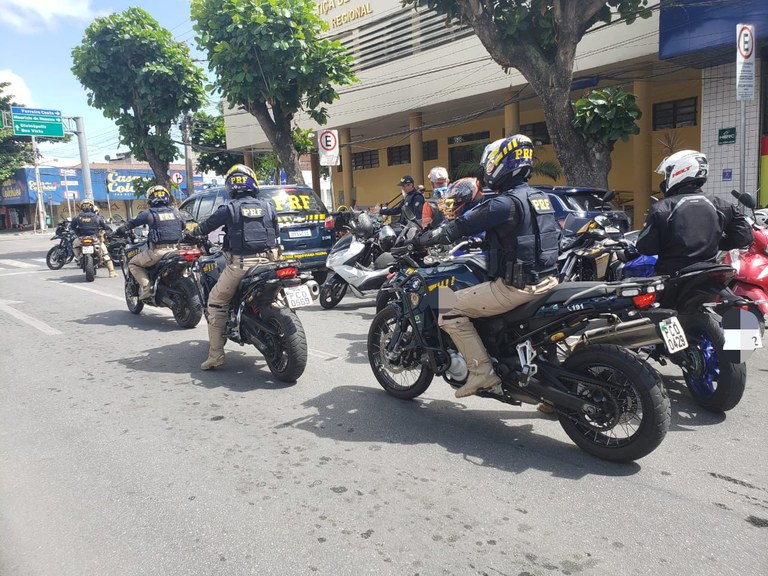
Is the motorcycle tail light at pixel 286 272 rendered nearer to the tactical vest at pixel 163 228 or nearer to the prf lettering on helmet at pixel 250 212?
the prf lettering on helmet at pixel 250 212

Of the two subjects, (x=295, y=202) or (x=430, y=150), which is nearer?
(x=295, y=202)

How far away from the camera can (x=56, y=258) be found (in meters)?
17.0

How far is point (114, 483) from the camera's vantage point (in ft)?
12.0

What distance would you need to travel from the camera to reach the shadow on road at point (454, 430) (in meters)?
3.66

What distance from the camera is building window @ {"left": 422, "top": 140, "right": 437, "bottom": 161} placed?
25953mm

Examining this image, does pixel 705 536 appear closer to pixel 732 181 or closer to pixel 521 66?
pixel 521 66

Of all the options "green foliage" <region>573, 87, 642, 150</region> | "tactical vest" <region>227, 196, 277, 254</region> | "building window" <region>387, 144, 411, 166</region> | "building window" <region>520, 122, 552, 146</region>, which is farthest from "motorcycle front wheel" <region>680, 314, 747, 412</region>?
"building window" <region>387, 144, 411, 166</region>

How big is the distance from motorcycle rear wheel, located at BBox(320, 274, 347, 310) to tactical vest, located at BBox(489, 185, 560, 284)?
17.0 feet

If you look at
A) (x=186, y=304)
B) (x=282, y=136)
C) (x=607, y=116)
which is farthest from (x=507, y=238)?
(x=282, y=136)

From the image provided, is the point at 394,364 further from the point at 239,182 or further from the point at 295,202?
the point at 295,202

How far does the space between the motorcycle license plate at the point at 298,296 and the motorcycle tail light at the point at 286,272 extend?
0.12 m

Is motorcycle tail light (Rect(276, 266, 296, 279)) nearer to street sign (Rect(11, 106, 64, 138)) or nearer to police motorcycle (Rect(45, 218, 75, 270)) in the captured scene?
police motorcycle (Rect(45, 218, 75, 270))

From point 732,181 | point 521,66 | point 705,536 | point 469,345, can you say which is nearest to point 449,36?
point 521,66

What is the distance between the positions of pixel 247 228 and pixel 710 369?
13.4 feet
